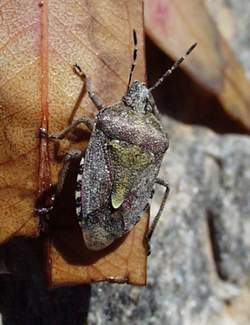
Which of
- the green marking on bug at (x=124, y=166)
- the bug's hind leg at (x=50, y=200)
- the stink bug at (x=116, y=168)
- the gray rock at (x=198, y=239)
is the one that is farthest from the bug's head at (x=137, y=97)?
the gray rock at (x=198, y=239)

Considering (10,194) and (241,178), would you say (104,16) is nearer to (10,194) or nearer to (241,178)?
(10,194)

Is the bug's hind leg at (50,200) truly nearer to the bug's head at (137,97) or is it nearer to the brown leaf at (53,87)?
the brown leaf at (53,87)

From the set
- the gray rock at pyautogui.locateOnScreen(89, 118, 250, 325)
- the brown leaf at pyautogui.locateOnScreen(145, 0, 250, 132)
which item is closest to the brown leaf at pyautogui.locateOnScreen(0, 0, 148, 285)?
the brown leaf at pyautogui.locateOnScreen(145, 0, 250, 132)

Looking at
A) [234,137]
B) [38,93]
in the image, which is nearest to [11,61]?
[38,93]

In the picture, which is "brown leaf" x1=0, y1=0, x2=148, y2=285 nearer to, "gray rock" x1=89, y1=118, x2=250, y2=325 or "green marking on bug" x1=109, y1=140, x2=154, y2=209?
"green marking on bug" x1=109, y1=140, x2=154, y2=209

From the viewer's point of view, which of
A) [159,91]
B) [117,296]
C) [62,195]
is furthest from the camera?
[159,91]

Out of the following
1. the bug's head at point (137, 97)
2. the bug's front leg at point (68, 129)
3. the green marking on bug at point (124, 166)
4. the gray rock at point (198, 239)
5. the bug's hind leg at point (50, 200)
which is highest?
the bug's head at point (137, 97)

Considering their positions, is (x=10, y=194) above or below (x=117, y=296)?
above
